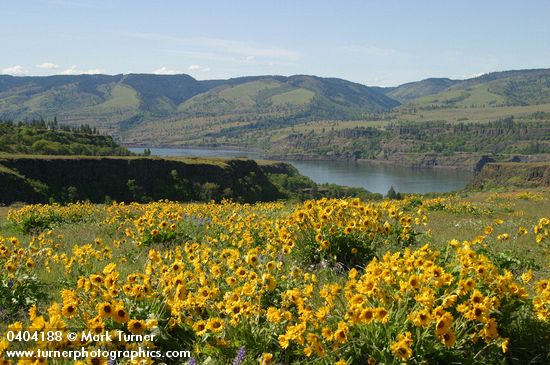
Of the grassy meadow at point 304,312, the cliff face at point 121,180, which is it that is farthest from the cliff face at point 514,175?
the grassy meadow at point 304,312

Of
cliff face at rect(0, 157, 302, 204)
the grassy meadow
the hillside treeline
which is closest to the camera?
the grassy meadow

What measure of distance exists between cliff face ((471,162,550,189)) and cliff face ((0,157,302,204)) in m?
42.7

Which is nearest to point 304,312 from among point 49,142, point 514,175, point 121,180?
point 121,180

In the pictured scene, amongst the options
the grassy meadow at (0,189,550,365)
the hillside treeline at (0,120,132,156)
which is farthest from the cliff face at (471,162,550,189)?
the hillside treeline at (0,120,132,156)

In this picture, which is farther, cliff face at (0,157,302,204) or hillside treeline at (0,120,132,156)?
hillside treeline at (0,120,132,156)

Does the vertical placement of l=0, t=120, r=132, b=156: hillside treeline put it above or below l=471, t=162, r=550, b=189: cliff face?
above

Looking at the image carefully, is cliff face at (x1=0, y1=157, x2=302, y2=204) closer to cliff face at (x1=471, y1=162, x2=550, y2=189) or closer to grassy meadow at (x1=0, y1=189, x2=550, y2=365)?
cliff face at (x1=471, y1=162, x2=550, y2=189)

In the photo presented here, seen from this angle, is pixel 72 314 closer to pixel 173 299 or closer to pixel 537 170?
pixel 173 299

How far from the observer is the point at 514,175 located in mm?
92000

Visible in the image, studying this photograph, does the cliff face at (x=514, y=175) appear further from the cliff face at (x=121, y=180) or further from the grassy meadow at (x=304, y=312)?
the grassy meadow at (x=304, y=312)

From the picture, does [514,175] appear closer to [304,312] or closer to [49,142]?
[304,312]

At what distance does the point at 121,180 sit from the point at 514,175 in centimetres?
7139

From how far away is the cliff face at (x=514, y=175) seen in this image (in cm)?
8038

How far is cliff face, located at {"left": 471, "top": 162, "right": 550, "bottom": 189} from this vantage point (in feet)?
264
